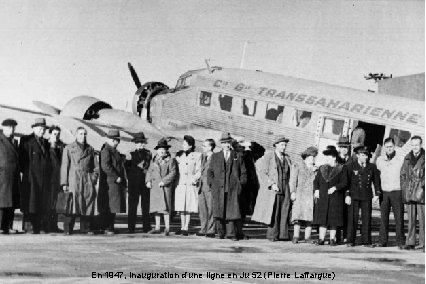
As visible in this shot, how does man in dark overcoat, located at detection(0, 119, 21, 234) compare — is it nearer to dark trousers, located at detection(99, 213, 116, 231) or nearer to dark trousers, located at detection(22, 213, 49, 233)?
dark trousers, located at detection(22, 213, 49, 233)

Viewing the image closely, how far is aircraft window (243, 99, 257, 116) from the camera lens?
15.9m

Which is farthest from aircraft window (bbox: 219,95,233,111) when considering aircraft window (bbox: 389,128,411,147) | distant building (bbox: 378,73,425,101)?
distant building (bbox: 378,73,425,101)

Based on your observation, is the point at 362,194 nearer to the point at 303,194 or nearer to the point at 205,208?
the point at 303,194

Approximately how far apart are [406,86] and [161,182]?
2500cm

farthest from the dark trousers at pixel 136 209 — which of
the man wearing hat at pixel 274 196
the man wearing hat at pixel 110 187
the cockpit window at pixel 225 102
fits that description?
the cockpit window at pixel 225 102

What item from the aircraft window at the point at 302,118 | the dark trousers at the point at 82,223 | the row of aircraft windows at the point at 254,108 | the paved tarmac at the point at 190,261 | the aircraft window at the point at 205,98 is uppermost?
the aircraft window at the point at 205,98

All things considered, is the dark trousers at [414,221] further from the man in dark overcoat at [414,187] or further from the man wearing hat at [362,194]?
the man wearing hat at [362,194]

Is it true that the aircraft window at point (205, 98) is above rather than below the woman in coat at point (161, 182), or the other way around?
above

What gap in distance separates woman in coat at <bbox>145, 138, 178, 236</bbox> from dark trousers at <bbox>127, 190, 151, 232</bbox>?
305 mm

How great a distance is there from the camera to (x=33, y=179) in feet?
34.5

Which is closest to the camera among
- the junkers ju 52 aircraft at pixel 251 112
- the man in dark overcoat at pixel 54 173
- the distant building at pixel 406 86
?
the man in dark overcoat at pixel 54 173

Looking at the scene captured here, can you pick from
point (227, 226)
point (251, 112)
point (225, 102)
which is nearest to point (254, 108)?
point (251, 112)

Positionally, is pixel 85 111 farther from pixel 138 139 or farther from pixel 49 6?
pixel 49 6

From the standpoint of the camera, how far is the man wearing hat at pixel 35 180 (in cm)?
1045
